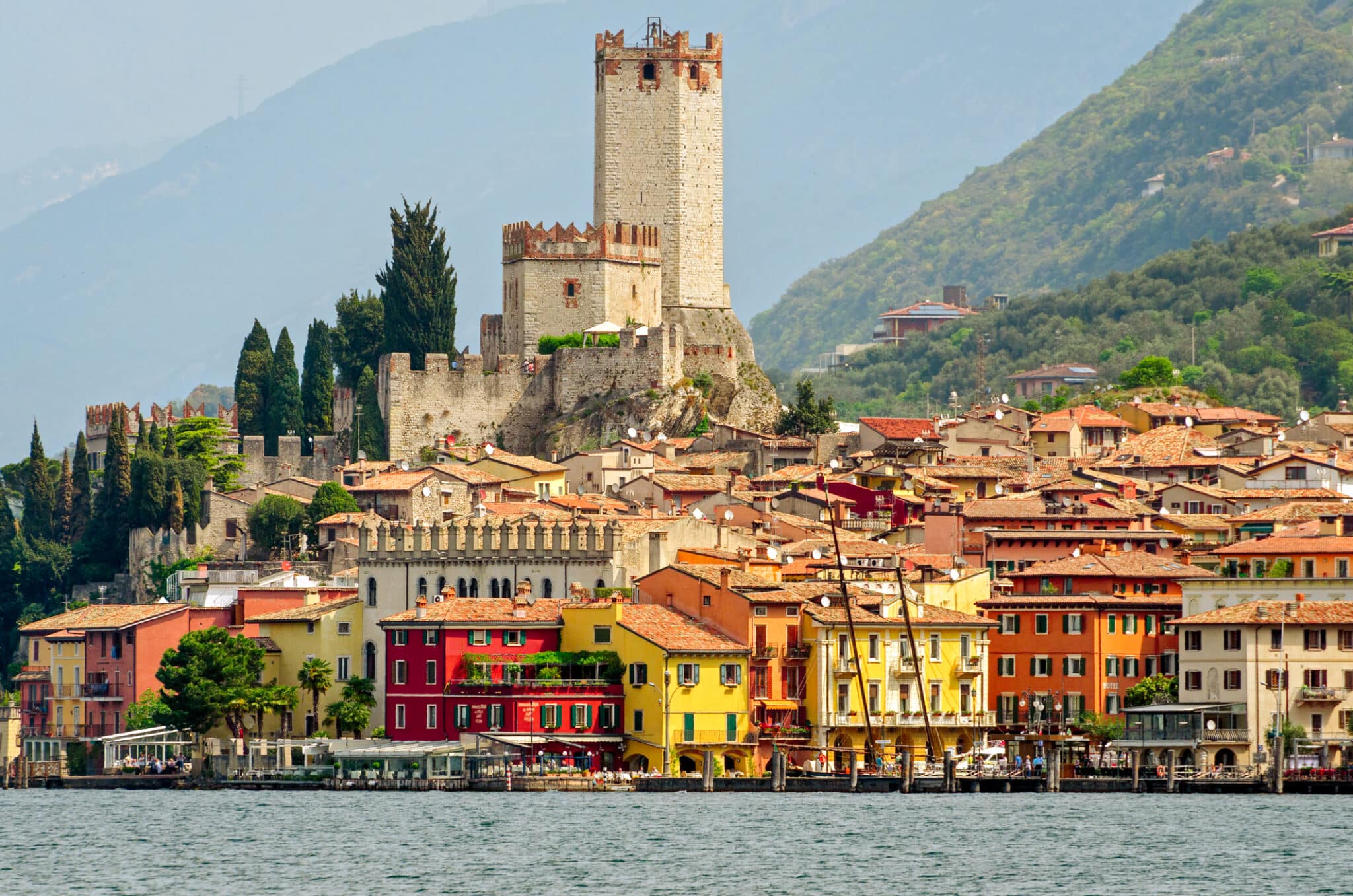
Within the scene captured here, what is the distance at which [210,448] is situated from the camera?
118 m

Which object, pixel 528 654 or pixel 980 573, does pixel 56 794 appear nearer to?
pixel 528 654

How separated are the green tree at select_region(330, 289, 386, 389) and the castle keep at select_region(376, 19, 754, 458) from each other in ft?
7.37

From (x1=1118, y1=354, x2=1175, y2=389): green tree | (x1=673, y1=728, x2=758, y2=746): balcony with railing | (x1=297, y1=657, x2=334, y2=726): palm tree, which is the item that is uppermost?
(x1=1118, y1=354, x2=1175, y2=389): green tree

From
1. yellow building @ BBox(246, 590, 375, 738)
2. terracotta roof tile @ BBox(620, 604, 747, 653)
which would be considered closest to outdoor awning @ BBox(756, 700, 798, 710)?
terracotta roof tile @ BBox(620, 604, 747, 653)

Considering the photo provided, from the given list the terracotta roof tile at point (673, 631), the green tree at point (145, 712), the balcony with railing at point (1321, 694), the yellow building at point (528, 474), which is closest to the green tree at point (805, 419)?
the yellow building at point (528, 474)

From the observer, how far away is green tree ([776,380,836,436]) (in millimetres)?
116562

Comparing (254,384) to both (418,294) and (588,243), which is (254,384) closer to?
(418,294)

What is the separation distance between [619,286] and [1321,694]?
4496 cm

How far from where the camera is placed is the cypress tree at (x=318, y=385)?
12050 centimetres

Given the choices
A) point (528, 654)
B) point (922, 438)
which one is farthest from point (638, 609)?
point (922, 438)

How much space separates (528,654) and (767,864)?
17247 mm

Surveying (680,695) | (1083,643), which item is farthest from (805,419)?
(680,695)

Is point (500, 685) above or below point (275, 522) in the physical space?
below

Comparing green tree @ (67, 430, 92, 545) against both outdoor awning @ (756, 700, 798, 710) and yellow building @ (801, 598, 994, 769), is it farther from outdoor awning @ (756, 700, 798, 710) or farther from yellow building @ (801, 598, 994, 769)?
outdoor awning @ (756, 700, 798, 710)
